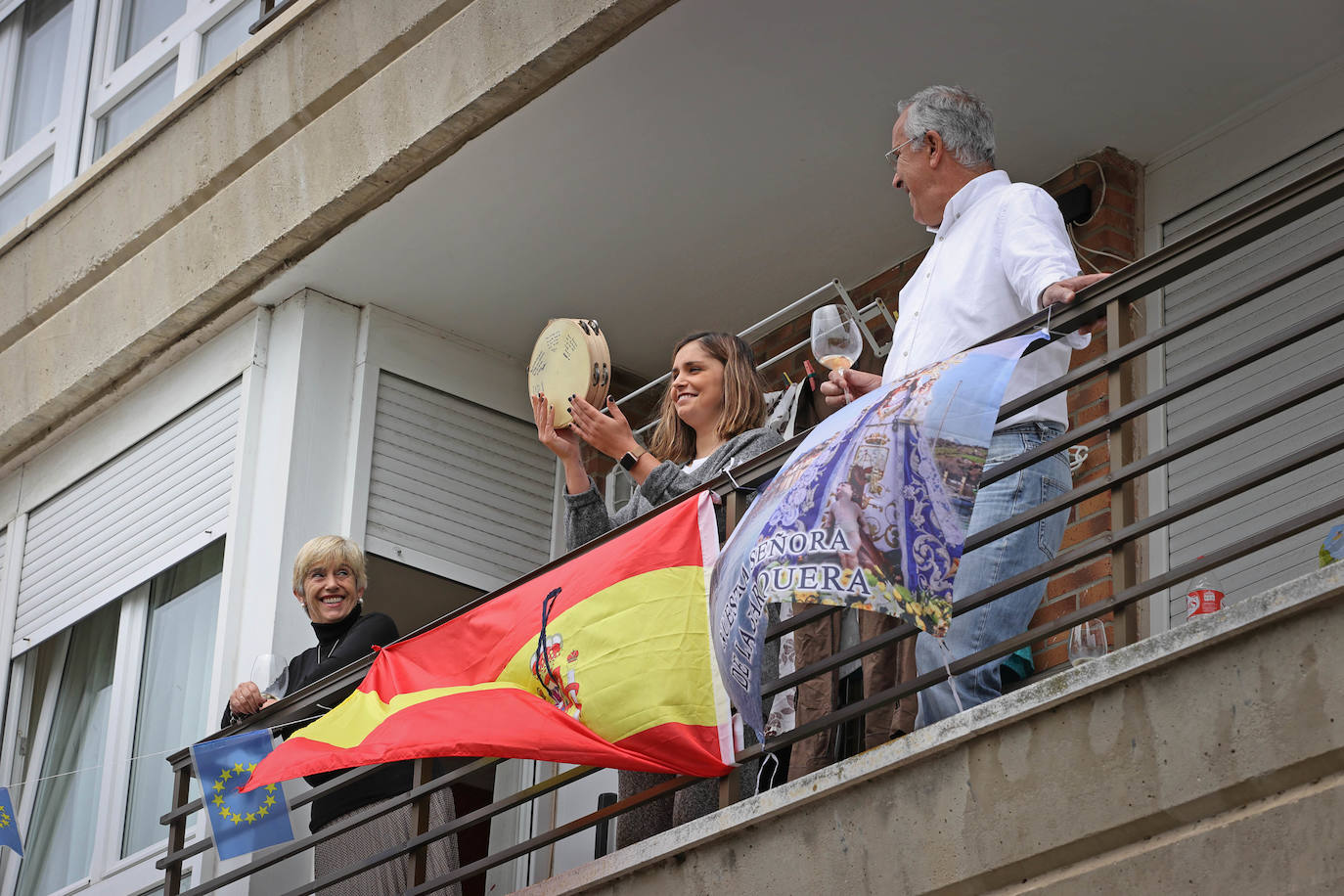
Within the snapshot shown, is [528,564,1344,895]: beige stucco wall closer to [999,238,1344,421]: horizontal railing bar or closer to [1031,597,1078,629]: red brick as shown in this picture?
[999,238,1344,421]: horizontal railing bar

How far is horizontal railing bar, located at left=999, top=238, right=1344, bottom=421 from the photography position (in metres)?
4.39

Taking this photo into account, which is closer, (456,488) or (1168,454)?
(1168,454)

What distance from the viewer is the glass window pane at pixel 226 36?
959 cm

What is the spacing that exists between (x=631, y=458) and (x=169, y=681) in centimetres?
343

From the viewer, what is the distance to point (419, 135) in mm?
7789

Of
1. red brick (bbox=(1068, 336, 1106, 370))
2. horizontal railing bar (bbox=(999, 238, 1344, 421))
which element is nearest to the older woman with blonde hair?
horizontal railing bar (bbox=(999, 238, 1344, 421))

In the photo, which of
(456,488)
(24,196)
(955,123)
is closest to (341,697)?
(456,488)

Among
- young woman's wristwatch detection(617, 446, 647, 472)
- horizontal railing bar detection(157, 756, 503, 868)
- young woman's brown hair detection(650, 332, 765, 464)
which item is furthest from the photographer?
young woman's brown hair detection(650, 332, 765, 464)

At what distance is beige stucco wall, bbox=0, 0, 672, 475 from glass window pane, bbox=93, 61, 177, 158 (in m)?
0.60

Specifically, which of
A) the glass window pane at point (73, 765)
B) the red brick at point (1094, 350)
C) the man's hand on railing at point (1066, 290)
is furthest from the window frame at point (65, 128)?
the man's hand on railing at point (1066, 290)

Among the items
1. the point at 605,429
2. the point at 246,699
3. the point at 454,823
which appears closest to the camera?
the point at 454,823

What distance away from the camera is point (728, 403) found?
6.25 m

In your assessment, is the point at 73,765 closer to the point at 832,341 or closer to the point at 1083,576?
the point at 1083,576

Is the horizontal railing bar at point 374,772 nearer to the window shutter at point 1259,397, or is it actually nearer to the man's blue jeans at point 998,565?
the man's blue jeans at point 998,565
